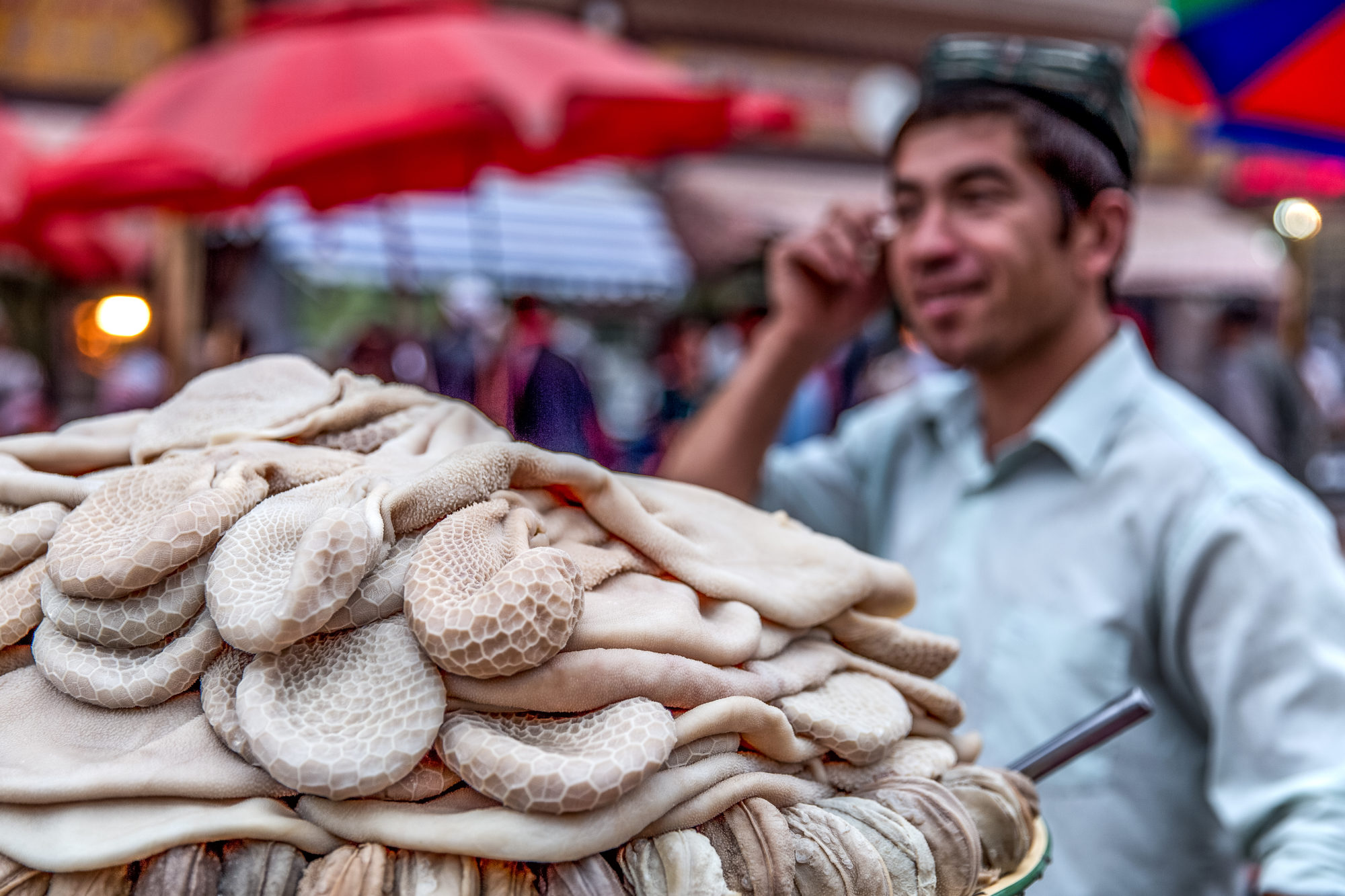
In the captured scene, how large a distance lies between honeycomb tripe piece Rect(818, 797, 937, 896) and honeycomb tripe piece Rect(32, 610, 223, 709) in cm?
34

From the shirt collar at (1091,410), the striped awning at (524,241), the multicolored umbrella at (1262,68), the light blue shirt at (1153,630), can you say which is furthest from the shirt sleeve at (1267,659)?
the striped awning at (524,241)

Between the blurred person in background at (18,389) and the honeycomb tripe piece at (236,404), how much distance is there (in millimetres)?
3268

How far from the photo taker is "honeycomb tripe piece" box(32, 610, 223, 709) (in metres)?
0.50

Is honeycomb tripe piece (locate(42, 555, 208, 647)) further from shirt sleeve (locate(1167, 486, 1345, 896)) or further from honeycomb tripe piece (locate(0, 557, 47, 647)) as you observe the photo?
shirt sleeve (locate(1167, 486, 1345, 896))

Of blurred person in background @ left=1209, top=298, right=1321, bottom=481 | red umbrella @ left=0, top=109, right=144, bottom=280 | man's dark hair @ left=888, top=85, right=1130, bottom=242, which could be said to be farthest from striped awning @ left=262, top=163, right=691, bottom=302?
man's dark hair @ left=888, top=85, right=1130, bottom=242

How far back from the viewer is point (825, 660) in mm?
624

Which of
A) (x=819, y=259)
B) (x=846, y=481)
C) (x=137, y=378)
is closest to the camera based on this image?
(x=819, y=259)

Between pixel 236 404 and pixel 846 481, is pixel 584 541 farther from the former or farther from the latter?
pixel 846 481

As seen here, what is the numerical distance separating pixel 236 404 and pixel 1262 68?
266 cm

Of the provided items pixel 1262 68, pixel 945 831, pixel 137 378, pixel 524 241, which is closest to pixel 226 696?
pixel 945 831

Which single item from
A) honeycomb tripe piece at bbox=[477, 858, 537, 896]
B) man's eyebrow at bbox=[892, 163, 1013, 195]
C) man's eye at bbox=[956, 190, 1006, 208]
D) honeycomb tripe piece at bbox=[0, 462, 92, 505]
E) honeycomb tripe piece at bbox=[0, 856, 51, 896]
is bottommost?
honeycomb tripe piece at bbox=[0, 856, 51, 896]

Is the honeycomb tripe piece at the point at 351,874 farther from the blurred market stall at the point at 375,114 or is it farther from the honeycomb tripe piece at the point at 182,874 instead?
the blurred market stall at the point at 375,114

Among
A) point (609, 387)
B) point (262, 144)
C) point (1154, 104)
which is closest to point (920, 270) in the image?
point (262, 144)

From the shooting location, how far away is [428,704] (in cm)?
48
